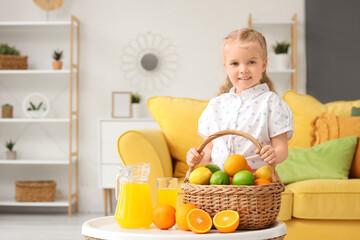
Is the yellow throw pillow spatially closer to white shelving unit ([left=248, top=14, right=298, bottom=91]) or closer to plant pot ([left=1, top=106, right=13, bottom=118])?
white shelving unit ([left=248, top=14, right=298, bottom=91])

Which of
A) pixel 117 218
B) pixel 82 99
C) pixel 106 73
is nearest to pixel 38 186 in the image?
pixel 82 99

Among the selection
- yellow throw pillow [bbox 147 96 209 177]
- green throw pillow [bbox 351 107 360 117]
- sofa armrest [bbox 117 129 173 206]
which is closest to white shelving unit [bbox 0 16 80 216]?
yellow throw pillow [bbox 147 96 209 177]

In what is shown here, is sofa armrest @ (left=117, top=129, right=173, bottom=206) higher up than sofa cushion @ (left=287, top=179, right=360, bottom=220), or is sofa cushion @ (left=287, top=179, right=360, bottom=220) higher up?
sofa armrest @ (left=117, top=129, right=173, bottom=206)

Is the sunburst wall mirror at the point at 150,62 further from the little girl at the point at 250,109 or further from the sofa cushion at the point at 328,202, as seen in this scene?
the little girl at the point at 250,109

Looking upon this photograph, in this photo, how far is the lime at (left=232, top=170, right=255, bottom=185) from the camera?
125 centimetres

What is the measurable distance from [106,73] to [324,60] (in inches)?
77.8

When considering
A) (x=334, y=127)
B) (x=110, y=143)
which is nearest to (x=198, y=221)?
(x=334, y=127)

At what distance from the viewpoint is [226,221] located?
3.99 feet

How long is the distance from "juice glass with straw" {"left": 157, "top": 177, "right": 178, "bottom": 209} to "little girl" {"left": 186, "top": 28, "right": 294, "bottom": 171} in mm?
122

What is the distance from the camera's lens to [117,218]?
4.30ft

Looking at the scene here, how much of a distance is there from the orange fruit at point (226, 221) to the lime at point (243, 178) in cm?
8

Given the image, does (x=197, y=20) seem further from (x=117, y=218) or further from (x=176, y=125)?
(x=117, y=218)

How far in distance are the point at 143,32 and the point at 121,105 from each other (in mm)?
743

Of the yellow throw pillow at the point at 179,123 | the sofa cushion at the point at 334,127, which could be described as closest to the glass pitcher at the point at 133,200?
the yellow throw pillow at the point at 179,123
